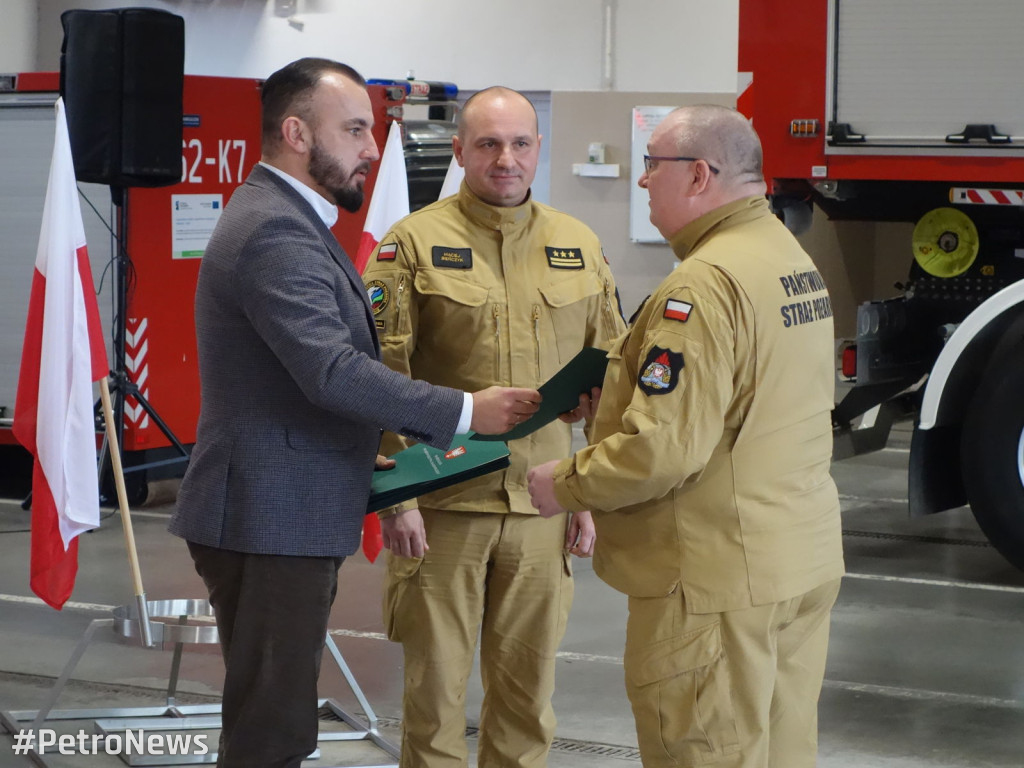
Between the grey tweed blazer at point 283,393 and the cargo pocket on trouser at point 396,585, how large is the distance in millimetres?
532

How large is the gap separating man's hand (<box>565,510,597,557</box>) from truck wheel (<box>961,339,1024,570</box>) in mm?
2897

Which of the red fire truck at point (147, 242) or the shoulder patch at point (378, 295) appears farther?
the red fire truck at point (147, 242)

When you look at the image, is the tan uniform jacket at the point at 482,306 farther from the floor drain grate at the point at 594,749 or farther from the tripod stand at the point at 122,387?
the tripod stand at the point at 122,387

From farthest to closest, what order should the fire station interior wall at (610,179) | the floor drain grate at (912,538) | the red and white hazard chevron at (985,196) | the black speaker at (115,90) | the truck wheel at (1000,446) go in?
the fire station interior wall at (610,179), the floor drain grate at (912,538), the black speaker at (115,90), the red and white hazard chevron at (985,196), the truck wheel at (1000,446)

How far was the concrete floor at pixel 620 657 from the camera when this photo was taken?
4.18 metres

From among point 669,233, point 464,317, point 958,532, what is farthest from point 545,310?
point 958,532

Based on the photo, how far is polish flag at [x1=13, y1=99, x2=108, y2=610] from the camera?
168 inches

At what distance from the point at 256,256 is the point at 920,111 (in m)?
4.07

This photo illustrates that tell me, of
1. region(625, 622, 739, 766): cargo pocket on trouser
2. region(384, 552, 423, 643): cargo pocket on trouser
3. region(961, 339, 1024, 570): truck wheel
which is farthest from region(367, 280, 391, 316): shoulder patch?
region(961, 339, 1024, 570): truck wheel

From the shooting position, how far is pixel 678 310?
2.50 meters

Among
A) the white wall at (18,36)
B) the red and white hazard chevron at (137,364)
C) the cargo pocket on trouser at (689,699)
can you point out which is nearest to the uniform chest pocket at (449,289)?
the cargo pocket on trouser at (689,699)

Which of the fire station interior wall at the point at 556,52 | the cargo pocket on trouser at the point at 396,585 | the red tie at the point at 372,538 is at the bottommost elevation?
the red tie at the point at 372,538

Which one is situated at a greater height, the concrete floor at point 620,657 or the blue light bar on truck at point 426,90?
the blue light bar on truck at point 426,90

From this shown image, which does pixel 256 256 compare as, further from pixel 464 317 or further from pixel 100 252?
pixel 100 252
